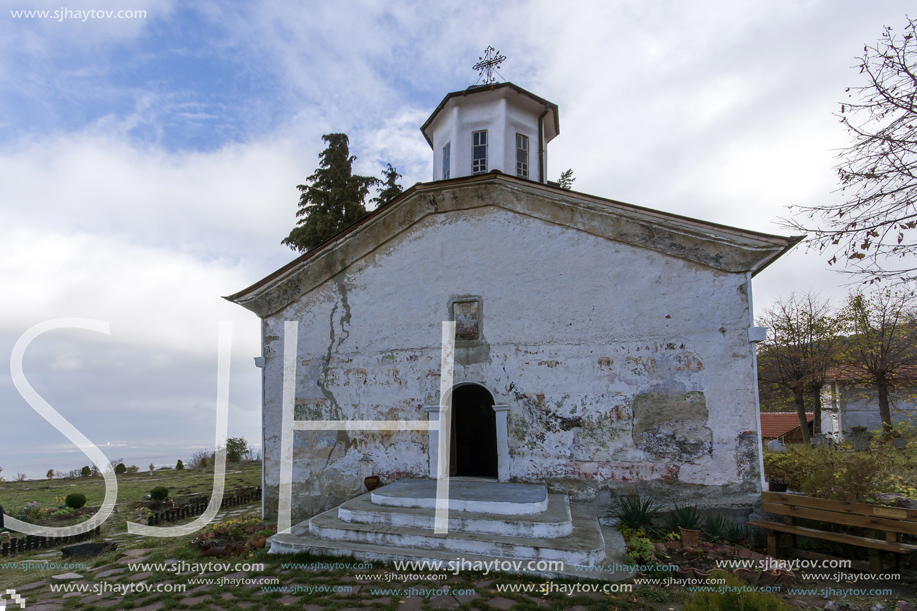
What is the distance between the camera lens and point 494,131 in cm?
1250

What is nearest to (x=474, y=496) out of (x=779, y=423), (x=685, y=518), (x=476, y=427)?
(x=685, y=518)

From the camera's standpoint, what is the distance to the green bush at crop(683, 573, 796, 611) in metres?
3.39

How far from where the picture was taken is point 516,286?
9188 millimetres

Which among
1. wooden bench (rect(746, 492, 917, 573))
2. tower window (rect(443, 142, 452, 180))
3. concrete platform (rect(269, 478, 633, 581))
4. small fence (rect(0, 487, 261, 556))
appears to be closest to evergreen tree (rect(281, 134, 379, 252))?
tower window (rect(443, 142, 452, 180))

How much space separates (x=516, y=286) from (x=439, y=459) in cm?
361

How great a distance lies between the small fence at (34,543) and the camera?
875cm

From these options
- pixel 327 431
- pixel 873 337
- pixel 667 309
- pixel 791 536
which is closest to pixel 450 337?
pixel 327 431

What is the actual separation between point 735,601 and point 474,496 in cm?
446

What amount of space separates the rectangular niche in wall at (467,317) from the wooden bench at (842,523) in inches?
211

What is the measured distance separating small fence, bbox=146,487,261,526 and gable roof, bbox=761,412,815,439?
22.8m

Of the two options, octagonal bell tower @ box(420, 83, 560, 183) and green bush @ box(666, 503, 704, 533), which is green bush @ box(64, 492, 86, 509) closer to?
octagonal bell tower @ box(420, 83, 560, 183)

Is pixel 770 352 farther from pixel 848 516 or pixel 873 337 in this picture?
pixel 848 516

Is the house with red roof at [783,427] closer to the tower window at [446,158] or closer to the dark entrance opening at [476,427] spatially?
the dark entrance opening at [476,427]

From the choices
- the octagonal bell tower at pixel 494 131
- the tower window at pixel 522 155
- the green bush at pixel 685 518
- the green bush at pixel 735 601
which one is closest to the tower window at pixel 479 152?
the octagonal bell tower at pixel 494 131
